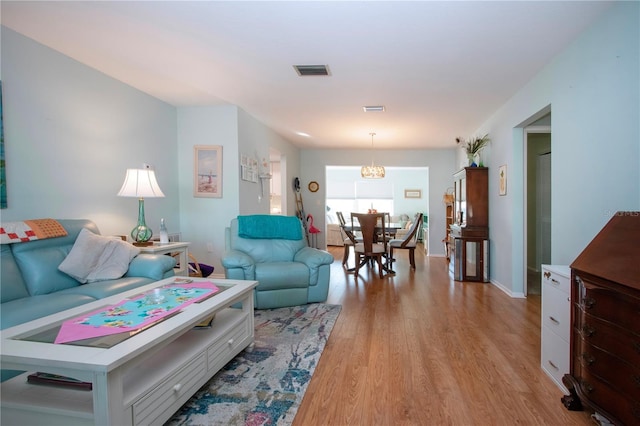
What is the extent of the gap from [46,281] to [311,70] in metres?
2.64

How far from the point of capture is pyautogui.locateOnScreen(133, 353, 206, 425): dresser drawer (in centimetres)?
128

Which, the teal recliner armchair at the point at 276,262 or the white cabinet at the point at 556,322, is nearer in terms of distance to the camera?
the white cabinet at the point at 556,322

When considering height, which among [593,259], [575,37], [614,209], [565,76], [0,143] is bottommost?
[593,259]

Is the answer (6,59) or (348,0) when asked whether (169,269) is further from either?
(348,0)

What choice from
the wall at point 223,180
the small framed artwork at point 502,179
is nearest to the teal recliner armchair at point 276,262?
the wall at point 223,180

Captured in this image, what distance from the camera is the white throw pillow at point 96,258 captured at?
2.30 meters

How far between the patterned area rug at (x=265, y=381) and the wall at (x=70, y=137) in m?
1.95

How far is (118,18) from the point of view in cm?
214

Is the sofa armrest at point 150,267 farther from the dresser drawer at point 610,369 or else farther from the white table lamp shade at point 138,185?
the dresser drawer at point 610,369

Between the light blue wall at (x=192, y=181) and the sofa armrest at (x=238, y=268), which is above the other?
the light blue wall at (x=192, y=181)

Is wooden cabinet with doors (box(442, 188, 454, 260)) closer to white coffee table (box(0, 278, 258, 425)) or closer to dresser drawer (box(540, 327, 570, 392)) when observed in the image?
dresser drawer (box(540, 327, 570, 392))

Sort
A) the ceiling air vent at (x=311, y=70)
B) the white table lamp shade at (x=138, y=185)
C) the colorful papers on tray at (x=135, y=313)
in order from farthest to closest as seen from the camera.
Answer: the white table lamp shade at (x=138, y=185)
the ceiling air vent at (x=311, y=70)
the colorful papers on tray at (x=135, y=313)

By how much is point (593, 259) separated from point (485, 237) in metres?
3.09

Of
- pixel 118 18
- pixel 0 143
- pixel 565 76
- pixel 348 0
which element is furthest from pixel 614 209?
pixel 0 143
